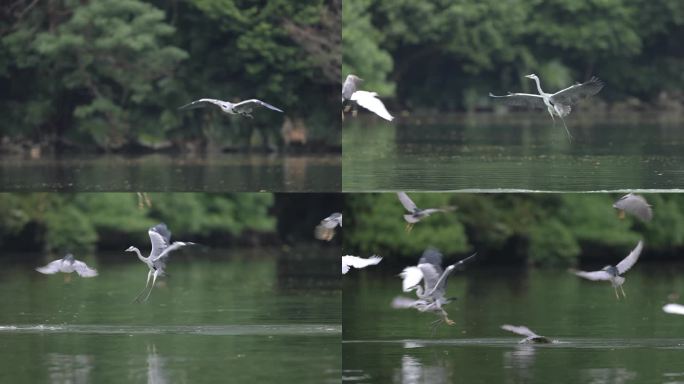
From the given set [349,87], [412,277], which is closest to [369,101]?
[349,87]

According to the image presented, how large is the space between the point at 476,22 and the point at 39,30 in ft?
47.9

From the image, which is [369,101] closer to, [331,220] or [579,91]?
[331,220]

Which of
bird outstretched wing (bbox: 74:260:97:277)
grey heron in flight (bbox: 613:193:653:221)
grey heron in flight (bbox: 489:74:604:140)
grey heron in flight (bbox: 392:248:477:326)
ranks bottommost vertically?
grey heron in flight (bbox: 392:248:477:326)

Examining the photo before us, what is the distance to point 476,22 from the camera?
5566cm

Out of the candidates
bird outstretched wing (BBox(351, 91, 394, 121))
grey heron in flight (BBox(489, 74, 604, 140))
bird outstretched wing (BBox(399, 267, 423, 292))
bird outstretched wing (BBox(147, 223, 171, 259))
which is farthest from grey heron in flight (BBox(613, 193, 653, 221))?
bird outstretched wing (BBox(147, 223, 171, 259))

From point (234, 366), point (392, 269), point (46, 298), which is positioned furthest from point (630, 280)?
point (234, 366)

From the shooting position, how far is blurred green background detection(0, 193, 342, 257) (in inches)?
1567

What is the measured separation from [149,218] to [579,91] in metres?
21.9

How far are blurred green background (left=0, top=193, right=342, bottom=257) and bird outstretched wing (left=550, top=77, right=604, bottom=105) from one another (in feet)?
51.5

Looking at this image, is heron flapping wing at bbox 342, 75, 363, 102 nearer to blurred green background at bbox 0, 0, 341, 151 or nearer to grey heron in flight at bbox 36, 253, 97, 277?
grey heron in flight at bbox 36, 253, 97, 277

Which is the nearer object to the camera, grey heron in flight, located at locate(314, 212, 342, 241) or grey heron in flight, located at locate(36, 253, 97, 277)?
grey heron in flight, located at locate(36, 253, 97, 277)

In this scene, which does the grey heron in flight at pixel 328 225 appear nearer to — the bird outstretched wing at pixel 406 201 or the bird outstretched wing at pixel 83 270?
the bird outstretched wing at pixel 406 201

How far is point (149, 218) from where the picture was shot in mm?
42469

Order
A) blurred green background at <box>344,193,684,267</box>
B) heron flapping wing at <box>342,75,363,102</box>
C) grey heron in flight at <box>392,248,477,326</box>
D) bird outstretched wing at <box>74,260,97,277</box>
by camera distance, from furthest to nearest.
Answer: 1. blurred green background at <box>344,193,684,267</box>
2. heron flapping wing at <box>342,75,363,102</box>
3. bird outstretched wing at <box>74,260,97,277</box>
4. grey heron in flight at <box>392,248,477,326</box>
